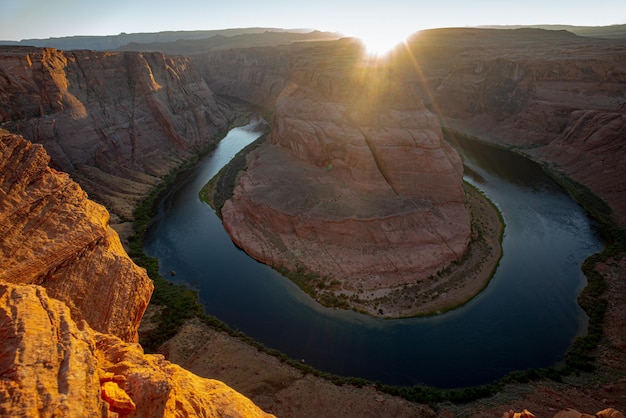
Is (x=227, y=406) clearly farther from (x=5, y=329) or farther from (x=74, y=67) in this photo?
(x=74, y=67)

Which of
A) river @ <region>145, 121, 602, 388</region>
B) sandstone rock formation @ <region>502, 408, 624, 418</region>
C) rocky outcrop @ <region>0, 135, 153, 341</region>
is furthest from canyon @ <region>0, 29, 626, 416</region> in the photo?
sandstone rock formation @ <region>502, 408, 624, 418</region>

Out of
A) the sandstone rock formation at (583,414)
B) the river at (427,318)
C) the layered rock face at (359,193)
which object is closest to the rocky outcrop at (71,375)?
the sandstone rock formation at (583,414)

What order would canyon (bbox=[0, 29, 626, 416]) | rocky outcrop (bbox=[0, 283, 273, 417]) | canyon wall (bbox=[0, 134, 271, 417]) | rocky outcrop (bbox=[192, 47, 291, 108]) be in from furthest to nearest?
rocky outcrop (bbox=[192, 47, 291, 108]) < canyon (bbox=[0, 29, 626, 416]) < canyon wall (bbox=[0, 134, 271, 417]) < rocky outcrop (bbox=[0, 283, 273, 417])

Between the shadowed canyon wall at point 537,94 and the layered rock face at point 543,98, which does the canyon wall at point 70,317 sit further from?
the layered rock face at point 543,98

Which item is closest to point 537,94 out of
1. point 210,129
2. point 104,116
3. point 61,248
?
point 210,129

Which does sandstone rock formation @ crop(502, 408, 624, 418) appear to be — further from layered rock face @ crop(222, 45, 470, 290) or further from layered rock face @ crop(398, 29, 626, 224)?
layered rock face @ crop(398, 29, 626, 224)

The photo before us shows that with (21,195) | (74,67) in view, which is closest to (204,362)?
(21,195)
